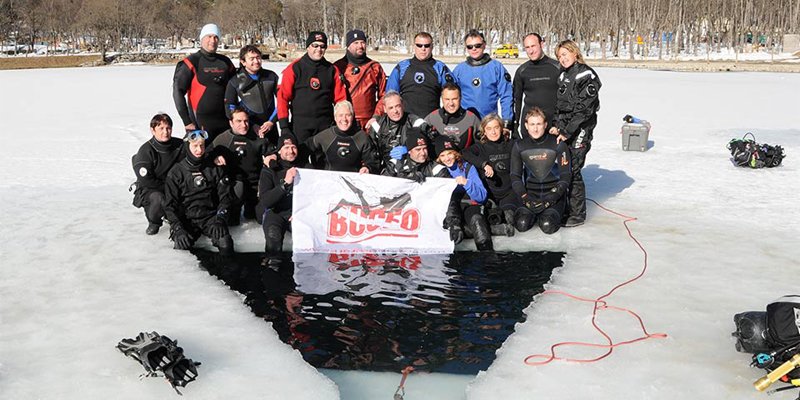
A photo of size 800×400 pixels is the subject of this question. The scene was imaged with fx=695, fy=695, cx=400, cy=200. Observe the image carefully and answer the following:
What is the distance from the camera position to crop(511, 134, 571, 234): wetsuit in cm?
698

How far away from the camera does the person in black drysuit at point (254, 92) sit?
292 inches

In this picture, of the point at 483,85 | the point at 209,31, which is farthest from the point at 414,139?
the point at 209,31

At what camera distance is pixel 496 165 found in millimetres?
7219

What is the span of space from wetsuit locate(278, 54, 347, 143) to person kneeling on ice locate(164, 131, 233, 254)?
0.95m

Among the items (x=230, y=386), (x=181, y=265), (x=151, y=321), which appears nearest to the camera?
(x=230, y=386)

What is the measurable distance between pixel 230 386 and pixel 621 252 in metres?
3.87

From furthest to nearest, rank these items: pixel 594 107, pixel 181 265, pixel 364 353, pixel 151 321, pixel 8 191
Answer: pixel 8 191, pixel 594 107, pixel 181 265, pixel 151 321, pixel 364 353

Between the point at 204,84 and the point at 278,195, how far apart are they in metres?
1.77

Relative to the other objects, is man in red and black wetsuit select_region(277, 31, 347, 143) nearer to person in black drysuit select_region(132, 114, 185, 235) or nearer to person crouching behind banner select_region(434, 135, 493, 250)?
person in black drysuit select_region(132, 114, 185, 235)

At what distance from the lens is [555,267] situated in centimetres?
605

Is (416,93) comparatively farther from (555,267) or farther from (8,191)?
(8,191)

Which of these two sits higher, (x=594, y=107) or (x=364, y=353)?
(x=594, y=107)

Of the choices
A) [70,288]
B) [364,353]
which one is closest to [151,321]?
[70,288]

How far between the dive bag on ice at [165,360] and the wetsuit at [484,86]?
4.58 metres
